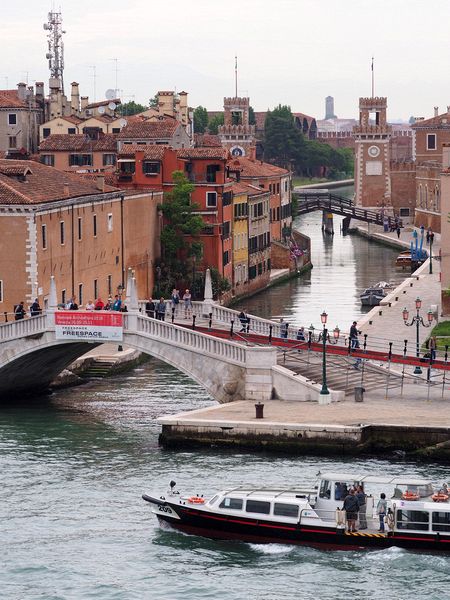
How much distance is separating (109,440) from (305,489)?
1145cm

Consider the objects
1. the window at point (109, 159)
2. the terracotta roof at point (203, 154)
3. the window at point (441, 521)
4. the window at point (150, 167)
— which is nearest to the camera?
the window at point (441, 521)

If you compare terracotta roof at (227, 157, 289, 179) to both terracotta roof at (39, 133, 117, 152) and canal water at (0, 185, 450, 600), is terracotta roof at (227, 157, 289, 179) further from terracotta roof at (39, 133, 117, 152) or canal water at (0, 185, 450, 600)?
canal water at (0, 185, 450, 600)

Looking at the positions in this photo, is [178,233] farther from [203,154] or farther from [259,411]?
[259,411]

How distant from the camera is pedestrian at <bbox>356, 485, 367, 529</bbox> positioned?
42.5m

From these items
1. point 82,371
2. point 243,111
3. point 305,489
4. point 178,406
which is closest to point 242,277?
point 82,371

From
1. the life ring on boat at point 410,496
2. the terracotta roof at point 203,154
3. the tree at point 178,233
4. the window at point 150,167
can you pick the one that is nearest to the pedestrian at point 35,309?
the life ring on boat at point 410,496

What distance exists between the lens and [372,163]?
16200 cm

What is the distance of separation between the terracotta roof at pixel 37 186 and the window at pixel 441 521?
28390 mm

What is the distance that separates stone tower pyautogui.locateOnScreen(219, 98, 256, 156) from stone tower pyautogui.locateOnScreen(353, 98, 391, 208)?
1001 centimetres

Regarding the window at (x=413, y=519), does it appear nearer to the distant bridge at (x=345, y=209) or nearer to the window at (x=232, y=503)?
the window at (x=232, y=503)

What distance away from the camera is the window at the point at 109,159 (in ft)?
357

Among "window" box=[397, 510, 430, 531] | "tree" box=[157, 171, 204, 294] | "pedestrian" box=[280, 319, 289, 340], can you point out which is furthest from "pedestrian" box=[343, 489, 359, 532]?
"tree" box=[157, 171, 204, 294]

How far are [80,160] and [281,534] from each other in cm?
6765

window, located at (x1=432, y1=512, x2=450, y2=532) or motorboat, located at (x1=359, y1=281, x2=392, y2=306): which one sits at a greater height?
motorboat, located at (x1=359, y1=281, x2=392, y2=306)
